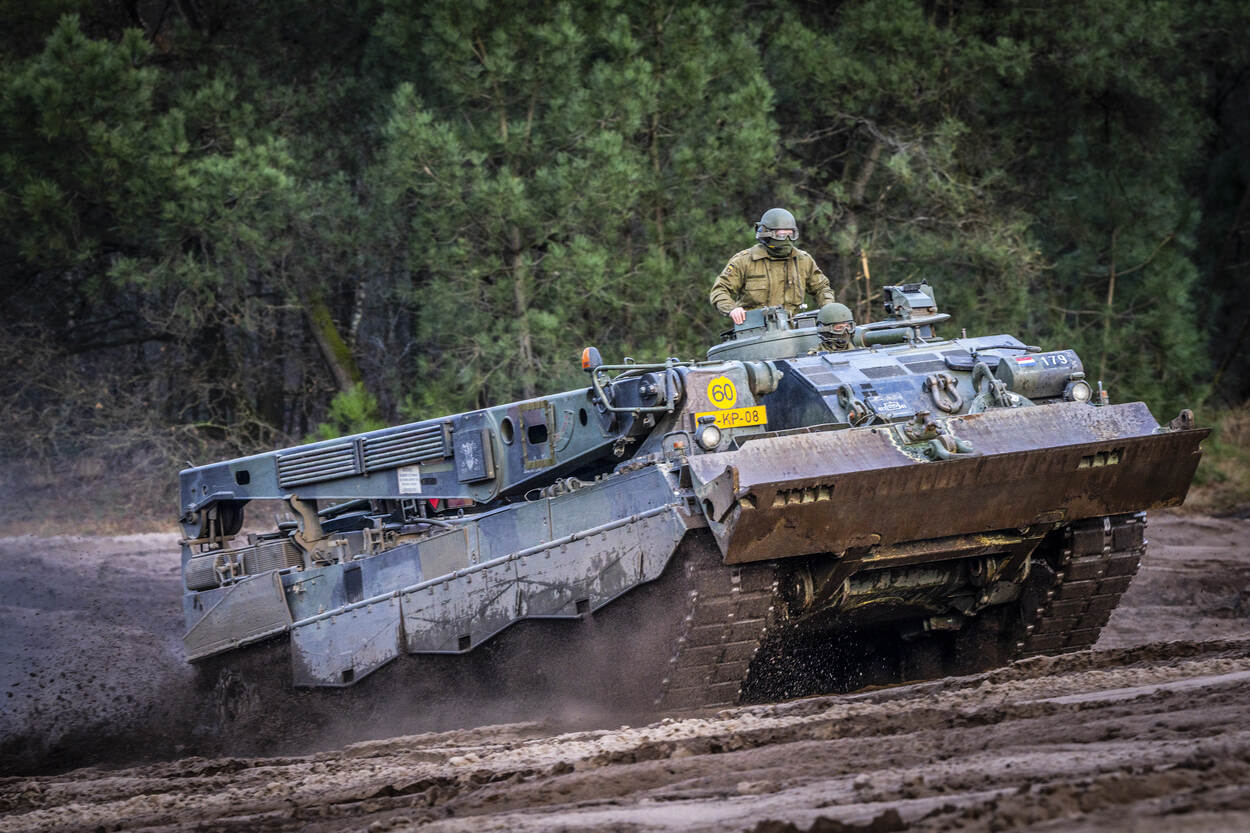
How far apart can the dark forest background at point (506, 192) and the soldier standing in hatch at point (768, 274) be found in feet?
19.6

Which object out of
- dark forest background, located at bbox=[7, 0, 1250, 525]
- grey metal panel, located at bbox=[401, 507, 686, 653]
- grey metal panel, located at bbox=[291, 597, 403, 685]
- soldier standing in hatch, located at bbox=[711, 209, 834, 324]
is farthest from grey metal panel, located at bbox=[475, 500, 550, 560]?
dark forest background, located at bbox=[7, 0, 1250, 525]

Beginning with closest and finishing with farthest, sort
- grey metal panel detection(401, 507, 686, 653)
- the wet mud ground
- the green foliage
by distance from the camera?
the wet mud ground → grey metal panel detection(401, 507, 686, 653) → the green foliage

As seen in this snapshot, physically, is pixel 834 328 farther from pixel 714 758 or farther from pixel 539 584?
pixel 714 758

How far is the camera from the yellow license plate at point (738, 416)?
8.80m

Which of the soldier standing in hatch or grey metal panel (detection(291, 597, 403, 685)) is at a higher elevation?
the soldier standing in hatch

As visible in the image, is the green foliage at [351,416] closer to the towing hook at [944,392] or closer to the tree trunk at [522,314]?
the tree trunk at [522,314]

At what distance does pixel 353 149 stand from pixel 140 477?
5038 mm

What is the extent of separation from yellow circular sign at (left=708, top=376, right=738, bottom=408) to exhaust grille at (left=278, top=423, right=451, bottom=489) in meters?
2.56

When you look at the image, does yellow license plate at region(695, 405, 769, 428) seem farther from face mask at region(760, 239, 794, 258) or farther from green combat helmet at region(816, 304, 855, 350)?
face mask at region(760, 239, 794, 258)

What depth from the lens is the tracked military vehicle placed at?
8.15m

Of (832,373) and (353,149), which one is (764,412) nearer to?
(832,373)

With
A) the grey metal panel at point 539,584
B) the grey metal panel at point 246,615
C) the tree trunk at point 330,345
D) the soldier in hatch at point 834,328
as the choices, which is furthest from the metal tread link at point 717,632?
the tree trunk at point 330,345

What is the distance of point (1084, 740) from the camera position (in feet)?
18.1

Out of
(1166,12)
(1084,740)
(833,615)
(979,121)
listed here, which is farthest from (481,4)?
(1084,740)
